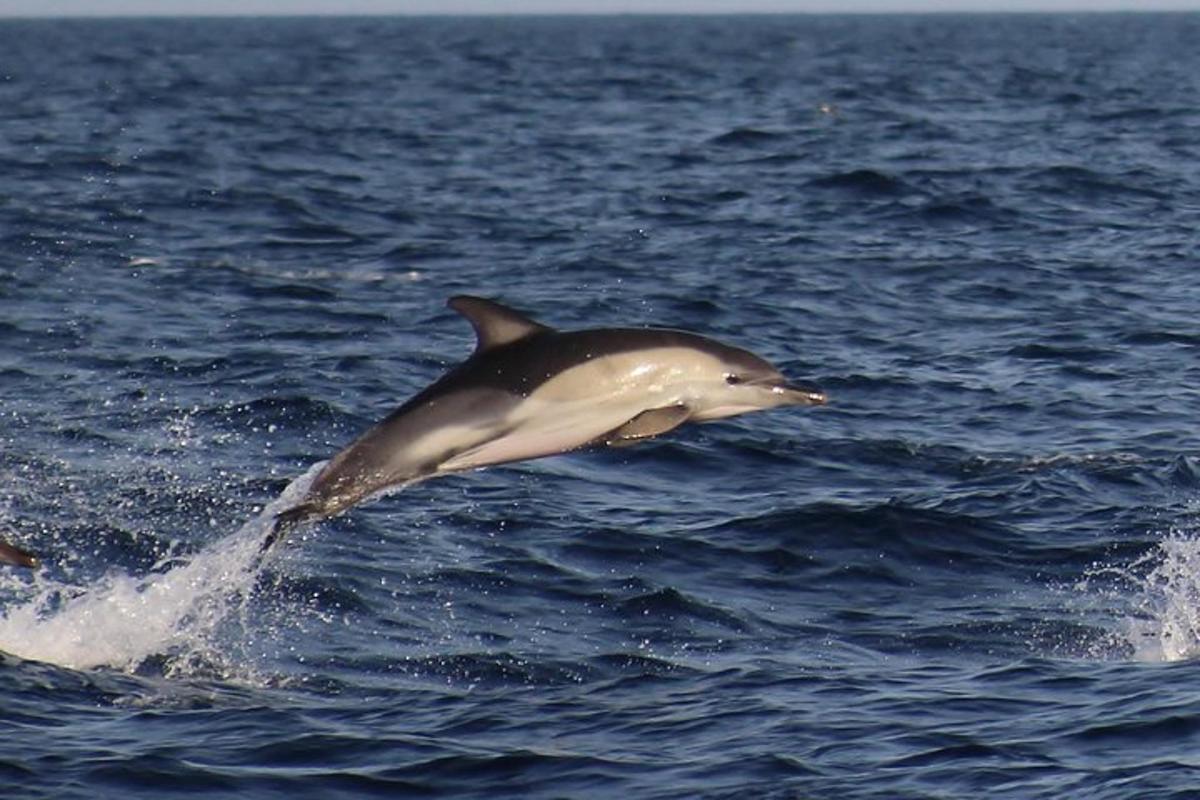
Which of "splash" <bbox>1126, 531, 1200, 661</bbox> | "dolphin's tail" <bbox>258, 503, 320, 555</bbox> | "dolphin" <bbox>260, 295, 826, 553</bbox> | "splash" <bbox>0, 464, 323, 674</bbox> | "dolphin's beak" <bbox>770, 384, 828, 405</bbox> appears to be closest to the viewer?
"dolphin's tail" <bbox>258, 503, 320, 555</bbox>

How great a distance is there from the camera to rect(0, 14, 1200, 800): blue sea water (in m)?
9.48

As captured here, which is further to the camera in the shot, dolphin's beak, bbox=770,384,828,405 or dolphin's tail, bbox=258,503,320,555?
dolphin's beak, bbox=770,384,828,405

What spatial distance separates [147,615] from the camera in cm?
1146

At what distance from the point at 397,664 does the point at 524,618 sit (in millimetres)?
1035

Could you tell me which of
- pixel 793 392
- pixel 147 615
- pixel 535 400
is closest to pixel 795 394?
pixel 793 392

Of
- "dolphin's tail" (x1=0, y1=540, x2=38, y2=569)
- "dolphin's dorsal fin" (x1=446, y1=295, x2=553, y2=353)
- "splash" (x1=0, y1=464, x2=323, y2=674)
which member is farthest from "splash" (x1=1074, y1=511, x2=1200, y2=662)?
"dolphin's tail" (x1=0, y1=540, x2=38, y2=569)

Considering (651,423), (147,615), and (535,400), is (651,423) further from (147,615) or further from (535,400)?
(147,615)

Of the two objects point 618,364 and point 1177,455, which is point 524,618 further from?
point 1177,455

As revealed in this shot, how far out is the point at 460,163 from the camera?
3575cm

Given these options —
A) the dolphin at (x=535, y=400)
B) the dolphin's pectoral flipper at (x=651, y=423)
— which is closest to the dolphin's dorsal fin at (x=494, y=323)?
the dolphin at (x=535, y=400)

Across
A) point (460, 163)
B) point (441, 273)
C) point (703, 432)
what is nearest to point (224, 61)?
point (460, 163)

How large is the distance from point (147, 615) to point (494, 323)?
3001mm

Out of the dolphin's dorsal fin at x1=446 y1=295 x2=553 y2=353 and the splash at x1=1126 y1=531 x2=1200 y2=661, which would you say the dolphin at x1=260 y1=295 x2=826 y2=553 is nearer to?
the dolphin's dorsal fin at x1=446 y1=295 x2=553 y2=353

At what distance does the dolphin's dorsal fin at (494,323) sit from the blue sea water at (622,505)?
159 cm
